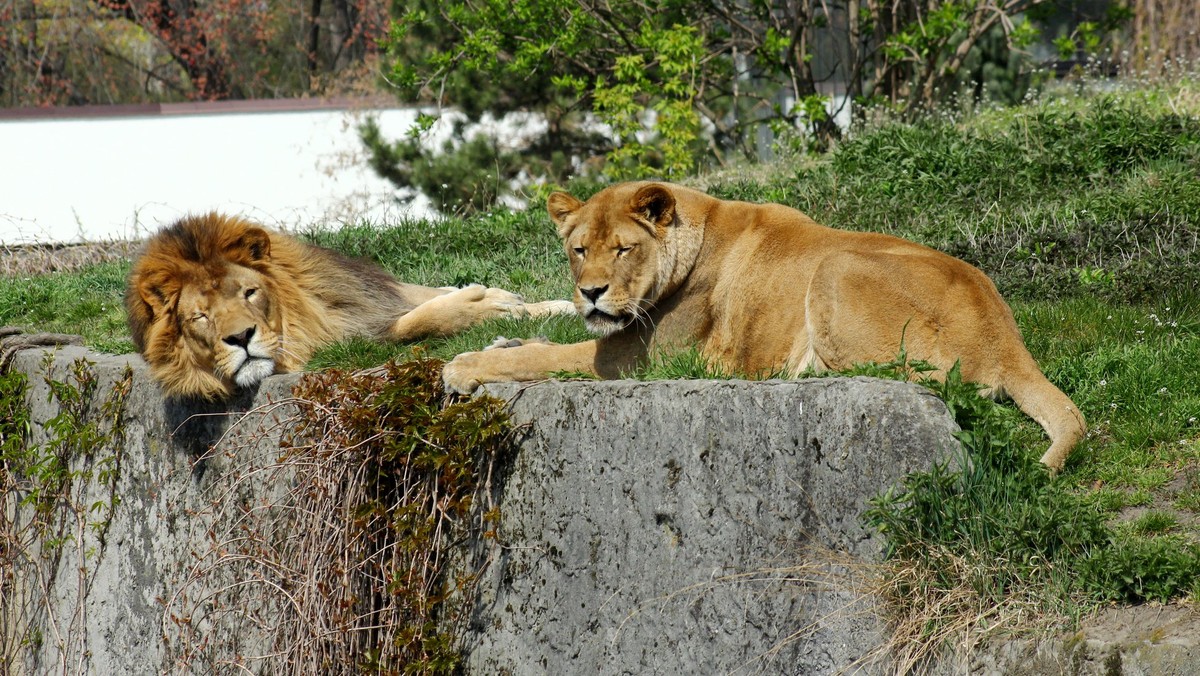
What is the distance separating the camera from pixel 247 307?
21.9ft

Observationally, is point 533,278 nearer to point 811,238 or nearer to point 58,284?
point 811,238

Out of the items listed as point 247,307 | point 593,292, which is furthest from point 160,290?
point 593,292

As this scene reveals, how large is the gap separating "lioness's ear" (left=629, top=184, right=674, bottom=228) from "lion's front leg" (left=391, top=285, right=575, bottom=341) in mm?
1987

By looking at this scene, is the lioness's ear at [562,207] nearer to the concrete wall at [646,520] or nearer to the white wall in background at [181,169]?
the concrete wall at [646,520]

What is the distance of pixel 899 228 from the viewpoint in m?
9.02

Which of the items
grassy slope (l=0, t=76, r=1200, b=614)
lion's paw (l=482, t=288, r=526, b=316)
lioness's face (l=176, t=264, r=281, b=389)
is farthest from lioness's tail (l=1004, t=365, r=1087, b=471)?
lioness's face (l=176, t=264, r=281, b=389)

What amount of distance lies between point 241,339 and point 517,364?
1724 mm

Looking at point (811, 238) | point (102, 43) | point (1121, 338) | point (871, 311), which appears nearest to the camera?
point (871, 311)

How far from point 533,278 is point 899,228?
2.74 metres

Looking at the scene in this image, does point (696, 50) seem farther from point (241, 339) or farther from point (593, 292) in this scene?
point (593, 292)

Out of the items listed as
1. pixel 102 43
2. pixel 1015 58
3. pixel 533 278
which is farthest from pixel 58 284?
pixel 102 43

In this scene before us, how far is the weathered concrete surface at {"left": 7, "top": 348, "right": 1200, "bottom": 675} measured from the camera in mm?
4172

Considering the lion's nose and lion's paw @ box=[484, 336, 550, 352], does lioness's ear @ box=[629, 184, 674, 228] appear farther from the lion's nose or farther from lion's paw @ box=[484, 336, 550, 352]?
the lion's nose

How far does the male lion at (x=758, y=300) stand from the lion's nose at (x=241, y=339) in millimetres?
1435
